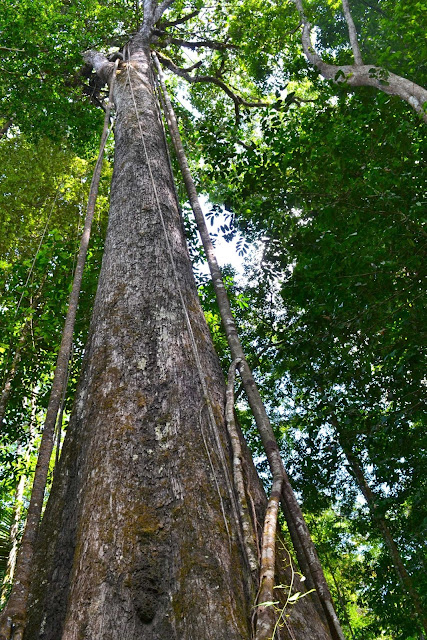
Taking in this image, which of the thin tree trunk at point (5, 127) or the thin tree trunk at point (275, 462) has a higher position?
the thin tree trunk at point (5, 127)

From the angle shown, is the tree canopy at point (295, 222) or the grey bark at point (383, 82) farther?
the grey bark at point (383, 82)

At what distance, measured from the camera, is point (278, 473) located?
5.97 ft

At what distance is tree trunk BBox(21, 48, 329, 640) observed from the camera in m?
1.20

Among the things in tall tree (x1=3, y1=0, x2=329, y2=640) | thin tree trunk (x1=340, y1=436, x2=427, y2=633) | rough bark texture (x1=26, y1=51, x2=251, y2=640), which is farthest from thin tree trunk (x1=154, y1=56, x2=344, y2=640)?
thin tree trunk (x1=340, y1=436, x2=427, y2=633)

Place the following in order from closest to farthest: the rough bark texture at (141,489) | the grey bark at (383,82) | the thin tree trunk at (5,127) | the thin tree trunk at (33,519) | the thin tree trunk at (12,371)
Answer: the rough bark texture at (141,489) < the thin tree trunk at (33,519) < the grey bark at (383,82) < the thin tree trunk at (12,371) < the thin tree trunk at (5,127)

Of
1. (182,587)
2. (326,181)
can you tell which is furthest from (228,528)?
(326,181)

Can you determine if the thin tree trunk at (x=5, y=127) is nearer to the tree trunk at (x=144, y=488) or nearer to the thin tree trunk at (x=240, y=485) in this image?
the tree trunk at (x=144, y=488)

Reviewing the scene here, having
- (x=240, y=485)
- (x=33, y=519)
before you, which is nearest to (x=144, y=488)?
(x=240, y=485)

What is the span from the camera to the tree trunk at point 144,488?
3.94 feet

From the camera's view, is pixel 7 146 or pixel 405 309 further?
pixel 7 146

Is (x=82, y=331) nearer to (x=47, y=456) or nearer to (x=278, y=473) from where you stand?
(x=47, y=456)

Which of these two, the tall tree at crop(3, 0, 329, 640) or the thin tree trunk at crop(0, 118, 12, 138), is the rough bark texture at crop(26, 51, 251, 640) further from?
the thin tree trunk at crop(0, 118, 12, 138)

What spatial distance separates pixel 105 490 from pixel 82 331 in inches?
194

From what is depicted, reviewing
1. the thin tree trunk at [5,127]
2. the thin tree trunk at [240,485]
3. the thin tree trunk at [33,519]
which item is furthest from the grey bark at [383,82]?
the thin tree trunk at [5,127]
